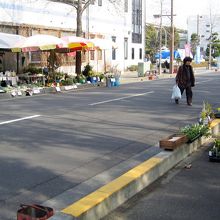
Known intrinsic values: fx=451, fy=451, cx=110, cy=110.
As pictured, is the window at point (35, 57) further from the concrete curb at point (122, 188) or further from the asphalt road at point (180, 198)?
the asphalt road at point (180, 198)

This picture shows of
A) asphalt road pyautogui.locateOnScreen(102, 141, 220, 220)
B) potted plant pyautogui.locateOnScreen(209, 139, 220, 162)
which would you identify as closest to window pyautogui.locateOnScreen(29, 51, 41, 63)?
potted plant pyautogui.locateOnScreen(209, 139, 220, 162)

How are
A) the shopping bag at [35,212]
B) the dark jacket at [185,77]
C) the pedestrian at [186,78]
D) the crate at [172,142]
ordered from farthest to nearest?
the dark jacket at [185,77], the pedestrian at [186,78], the crate at [172,142], the shopping bag at [35,212]

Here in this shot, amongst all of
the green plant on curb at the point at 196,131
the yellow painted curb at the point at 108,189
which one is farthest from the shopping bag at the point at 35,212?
the green plant on curb at the point at 196,131

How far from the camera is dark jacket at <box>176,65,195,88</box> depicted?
15480 mm

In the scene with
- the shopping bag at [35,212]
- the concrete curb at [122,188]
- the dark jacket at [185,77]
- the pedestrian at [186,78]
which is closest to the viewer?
the shopping bag at [35,212]

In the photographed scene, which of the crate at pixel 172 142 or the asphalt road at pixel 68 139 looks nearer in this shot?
the asphalt road at pixel 68 139

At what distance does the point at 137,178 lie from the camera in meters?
5.91

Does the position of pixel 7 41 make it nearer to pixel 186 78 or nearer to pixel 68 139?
pixel 186 78

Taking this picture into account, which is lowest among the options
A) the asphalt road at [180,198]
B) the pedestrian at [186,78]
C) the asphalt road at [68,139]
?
the asphalt road at [180,198]

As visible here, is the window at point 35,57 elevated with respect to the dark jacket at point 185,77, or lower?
elevated

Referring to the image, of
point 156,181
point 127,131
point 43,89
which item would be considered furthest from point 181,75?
point 156,181

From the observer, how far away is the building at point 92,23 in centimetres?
2795

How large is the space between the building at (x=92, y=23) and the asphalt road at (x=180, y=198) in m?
21.6

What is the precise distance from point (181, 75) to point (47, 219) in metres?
12.2
